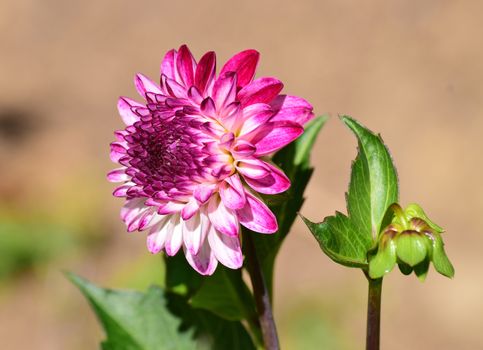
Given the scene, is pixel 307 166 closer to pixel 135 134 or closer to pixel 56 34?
pixel 135 134

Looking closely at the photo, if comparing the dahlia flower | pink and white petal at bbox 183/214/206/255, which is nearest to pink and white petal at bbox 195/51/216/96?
the dahlia flower

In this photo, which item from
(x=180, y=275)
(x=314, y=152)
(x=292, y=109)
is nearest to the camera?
(x=292, y=109)

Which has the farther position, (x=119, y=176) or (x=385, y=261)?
(x=119, y=176)

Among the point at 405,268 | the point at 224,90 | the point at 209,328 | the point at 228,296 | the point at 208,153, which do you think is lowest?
the point at 209,328

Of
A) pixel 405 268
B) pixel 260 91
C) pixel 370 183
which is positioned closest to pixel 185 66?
pixel 260 91

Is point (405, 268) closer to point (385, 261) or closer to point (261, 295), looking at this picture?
point (385, 261)

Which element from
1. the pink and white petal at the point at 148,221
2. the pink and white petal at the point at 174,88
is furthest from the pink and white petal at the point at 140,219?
the pink and white petal at the point at 174,88

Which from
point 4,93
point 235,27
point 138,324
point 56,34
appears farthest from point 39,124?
point 138,324
